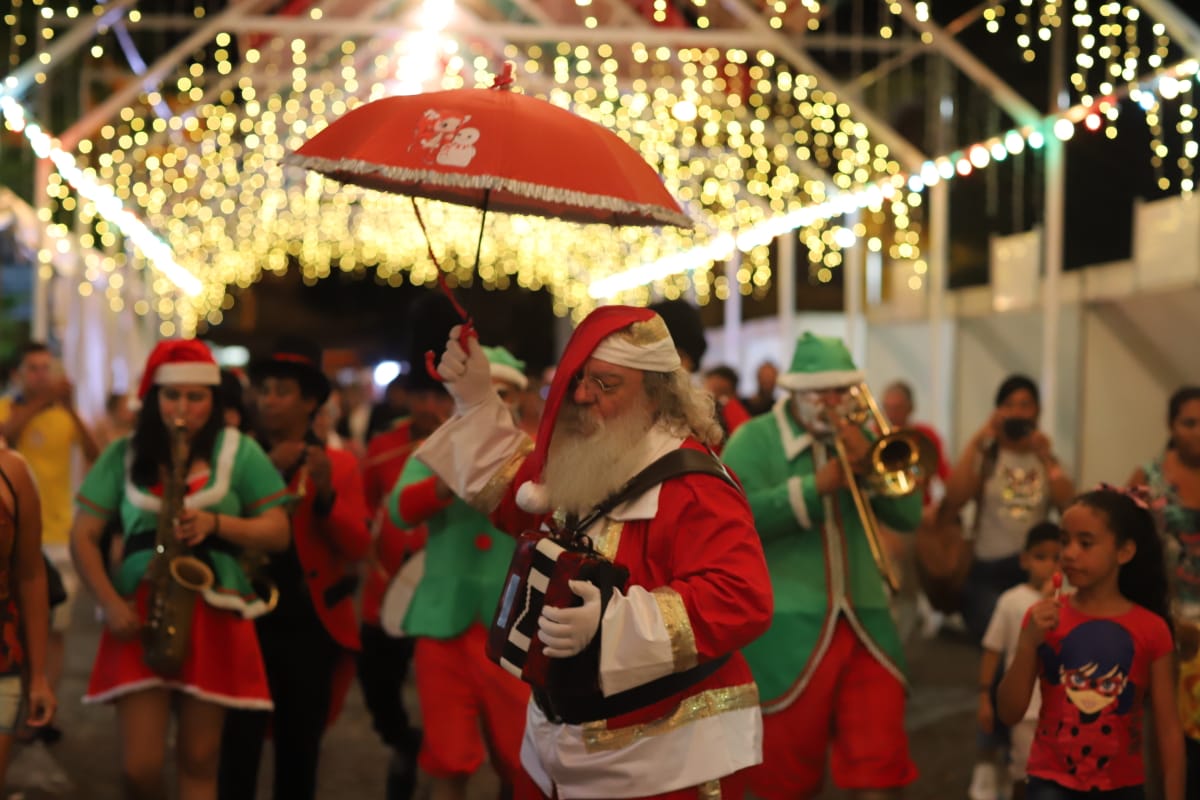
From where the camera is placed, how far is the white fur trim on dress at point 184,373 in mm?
5395

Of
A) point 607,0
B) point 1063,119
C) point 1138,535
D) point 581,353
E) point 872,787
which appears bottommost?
point 872,787

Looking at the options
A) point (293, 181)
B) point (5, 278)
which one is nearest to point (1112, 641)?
point (293, 181)

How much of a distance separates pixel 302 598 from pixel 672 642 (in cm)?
292

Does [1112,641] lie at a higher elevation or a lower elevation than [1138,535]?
lower

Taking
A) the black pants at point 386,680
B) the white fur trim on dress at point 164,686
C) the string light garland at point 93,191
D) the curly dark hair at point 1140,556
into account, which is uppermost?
the string light garland at point 93,191

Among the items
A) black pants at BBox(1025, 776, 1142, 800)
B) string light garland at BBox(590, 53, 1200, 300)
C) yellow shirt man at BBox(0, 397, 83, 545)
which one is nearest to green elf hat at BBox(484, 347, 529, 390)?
black pants at BBox(1025, 776, 1142, 800)

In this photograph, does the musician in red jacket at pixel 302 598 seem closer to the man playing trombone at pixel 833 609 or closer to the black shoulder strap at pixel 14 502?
the black shoulder strap at pixel 14 502

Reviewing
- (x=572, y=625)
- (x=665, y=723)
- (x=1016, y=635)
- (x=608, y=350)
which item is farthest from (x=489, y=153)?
(x=1016, y=635)

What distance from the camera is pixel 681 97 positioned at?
54.0 feet

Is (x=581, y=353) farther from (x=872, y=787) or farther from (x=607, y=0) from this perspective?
(x=607, y=0)

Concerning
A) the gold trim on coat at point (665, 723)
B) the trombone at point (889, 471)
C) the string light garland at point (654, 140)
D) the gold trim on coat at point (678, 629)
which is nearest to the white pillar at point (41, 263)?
the string light garland at point (654, 140)

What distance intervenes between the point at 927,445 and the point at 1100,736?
1.40 meters

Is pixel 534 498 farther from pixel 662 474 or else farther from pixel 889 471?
pixel 889 471

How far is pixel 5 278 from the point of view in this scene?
26.3m
